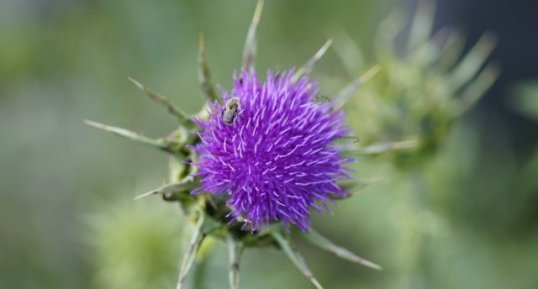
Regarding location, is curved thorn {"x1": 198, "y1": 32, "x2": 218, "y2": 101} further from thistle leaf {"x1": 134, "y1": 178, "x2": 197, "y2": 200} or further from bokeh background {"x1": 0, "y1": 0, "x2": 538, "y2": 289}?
bokeh background {"x1": 0, "y1": 0, "x2": 538, "y2": 289}

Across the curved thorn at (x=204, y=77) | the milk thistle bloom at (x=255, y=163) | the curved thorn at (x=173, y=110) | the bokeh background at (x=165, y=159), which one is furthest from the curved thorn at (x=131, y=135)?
the bokeh background at (x=165, y=159)

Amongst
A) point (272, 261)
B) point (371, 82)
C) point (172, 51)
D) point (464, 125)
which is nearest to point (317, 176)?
point (371, 82)

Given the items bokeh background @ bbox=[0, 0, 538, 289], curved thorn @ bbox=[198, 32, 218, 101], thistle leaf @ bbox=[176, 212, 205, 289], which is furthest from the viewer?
bokeh background @ bbox=[0, 0, 538, 289]

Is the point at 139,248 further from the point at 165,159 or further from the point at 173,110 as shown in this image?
the point at 165,159

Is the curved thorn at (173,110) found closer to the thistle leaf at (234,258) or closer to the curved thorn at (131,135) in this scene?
the curved thorn at (131,135)

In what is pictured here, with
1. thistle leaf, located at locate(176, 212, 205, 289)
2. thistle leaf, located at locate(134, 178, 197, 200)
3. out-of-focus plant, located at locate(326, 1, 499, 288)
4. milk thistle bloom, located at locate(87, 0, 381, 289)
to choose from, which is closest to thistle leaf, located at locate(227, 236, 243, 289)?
milk thistle bloom, located at locate(87, 0, 381, 289)
